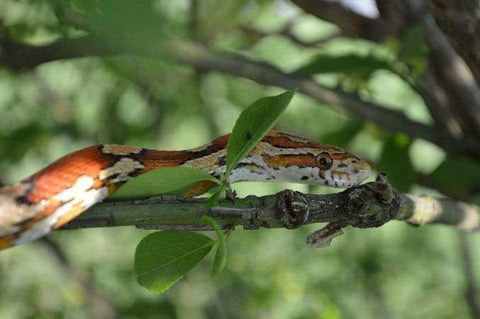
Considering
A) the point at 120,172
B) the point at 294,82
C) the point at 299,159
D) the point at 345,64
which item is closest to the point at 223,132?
the point at 294,82

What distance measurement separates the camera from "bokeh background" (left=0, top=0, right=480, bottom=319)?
387cm

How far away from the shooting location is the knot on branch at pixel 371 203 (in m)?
2.10

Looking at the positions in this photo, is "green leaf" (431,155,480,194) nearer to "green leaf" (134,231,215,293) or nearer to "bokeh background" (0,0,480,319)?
"bokeh background" (0,0,480,319)

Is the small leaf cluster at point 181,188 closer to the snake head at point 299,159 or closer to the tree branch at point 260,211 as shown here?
the tree branch at point 260,211

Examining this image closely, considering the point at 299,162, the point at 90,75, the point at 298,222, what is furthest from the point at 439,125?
the point at 90,75

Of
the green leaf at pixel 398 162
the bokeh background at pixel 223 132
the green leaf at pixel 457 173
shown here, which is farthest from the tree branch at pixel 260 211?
the green leaf at pixel 457 173

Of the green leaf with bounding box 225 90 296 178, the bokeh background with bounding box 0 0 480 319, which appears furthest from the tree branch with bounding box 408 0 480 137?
the green leaf with bounding box 225 90 296 178

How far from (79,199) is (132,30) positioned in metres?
1.67

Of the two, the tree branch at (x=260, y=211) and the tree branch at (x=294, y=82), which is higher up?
the tree branch at (x=260, y=211)

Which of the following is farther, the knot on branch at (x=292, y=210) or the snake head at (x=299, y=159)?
the snake head at (x=299, y=159)

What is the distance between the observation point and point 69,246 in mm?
6730

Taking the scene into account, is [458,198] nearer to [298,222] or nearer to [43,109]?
[298,222]

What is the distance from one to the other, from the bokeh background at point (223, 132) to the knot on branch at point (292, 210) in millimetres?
1458

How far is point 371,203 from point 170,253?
0.61m
